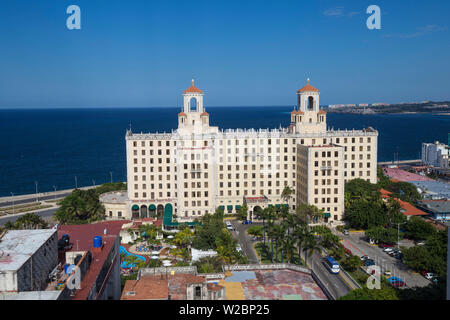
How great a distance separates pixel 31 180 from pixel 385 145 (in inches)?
5829

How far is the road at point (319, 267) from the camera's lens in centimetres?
4369

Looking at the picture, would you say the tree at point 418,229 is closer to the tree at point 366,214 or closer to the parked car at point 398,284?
the tree at point 366,214

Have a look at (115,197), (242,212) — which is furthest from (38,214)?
(242,212)

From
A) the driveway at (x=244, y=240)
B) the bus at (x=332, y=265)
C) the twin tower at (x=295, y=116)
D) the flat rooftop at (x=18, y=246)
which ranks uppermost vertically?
the twin tower at (x=295, y=116)

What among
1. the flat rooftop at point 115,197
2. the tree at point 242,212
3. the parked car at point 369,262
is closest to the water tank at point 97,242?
the parked car at point 369,262

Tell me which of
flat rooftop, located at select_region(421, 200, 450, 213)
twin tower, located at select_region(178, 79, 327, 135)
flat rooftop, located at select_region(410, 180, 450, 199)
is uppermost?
twin tower, located at select_region(178, 79, 327, 135)

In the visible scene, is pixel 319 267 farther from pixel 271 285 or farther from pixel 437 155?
pixel 437 155

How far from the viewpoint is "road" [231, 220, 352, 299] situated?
4369 cm

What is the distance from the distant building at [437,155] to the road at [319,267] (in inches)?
2928

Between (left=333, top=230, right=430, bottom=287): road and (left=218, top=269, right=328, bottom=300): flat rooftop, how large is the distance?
16.9 meters

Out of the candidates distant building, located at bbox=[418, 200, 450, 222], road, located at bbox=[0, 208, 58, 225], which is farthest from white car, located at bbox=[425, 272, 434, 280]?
road, located at bbox=[0, 208, 58, 225]

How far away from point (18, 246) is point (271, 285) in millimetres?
18850

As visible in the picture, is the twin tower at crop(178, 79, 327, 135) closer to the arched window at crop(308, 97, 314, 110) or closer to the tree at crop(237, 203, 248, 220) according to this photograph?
the arched window at crop(308, 97, 314, 110)
